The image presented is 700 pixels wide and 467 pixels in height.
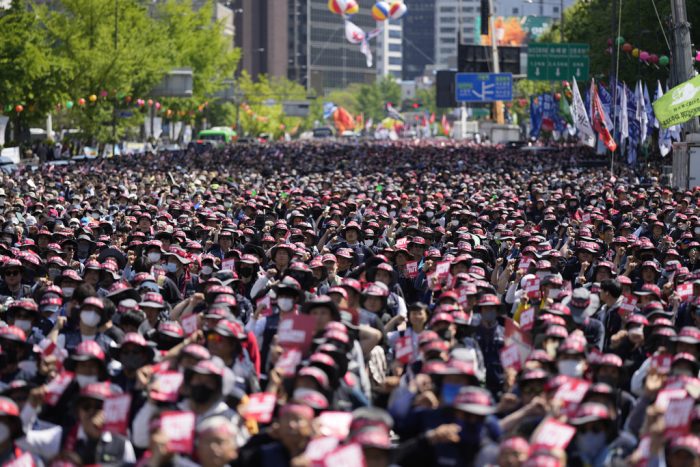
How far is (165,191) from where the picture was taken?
29.6 m

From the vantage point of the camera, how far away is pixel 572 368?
905 cm

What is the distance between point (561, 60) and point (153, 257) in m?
47.7

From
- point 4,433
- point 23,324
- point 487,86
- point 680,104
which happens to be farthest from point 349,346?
point 487,86

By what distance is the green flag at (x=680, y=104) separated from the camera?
94.9ft

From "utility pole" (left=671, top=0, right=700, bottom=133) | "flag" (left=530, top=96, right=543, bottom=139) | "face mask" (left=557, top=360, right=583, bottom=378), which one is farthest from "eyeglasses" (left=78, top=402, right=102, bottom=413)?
"flag" (left=530, top=96, right=543, bottom=139)

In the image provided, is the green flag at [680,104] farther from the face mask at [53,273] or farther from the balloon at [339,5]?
the balloon at [339,5]

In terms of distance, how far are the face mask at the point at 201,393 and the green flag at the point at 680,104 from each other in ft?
73.3

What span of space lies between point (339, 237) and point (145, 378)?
9.68m

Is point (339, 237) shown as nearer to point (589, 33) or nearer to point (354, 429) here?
point (354, 429)

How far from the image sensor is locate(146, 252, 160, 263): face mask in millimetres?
15664

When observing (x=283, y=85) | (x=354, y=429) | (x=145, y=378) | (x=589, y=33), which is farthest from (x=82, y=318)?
(x=283, y=85)

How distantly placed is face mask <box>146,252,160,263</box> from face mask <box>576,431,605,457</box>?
8.59m

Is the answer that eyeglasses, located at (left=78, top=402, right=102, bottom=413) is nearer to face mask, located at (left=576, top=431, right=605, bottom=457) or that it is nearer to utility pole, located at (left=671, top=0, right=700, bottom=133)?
face mask, located at (left=576, top=431, right=605, bottom=457)

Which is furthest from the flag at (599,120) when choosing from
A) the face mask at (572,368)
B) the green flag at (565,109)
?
the face mask at (572,368)
